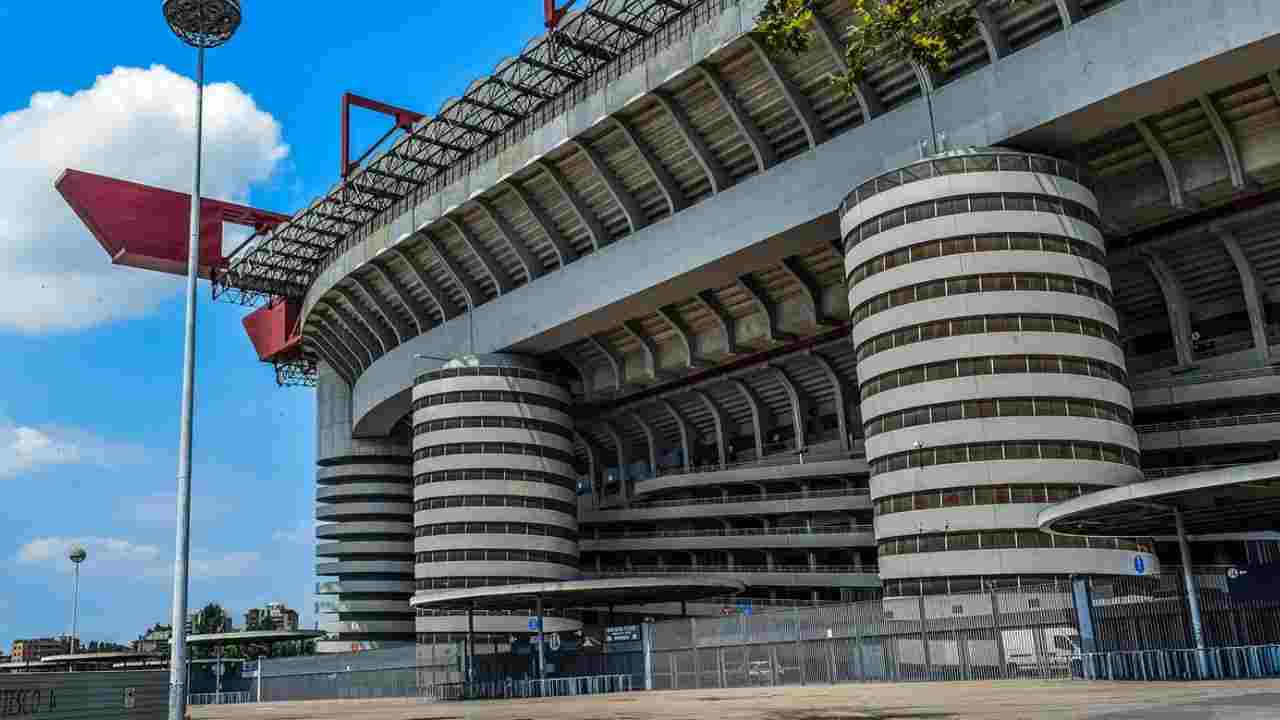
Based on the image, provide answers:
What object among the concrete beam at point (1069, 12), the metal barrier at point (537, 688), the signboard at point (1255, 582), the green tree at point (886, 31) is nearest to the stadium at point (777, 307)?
the concrete beam at point (1069, 12)

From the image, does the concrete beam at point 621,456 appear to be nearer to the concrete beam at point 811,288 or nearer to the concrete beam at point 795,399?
the concrete beam at point 795,399

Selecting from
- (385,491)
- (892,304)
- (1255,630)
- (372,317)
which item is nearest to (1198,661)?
(1255,630)

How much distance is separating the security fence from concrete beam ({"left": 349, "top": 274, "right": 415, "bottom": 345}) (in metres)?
28.3

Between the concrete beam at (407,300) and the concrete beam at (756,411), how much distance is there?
22.4m

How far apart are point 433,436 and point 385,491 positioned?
22.8 metres

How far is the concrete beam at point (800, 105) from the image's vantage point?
58.3m

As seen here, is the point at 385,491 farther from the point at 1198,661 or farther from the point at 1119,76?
the point at 1198,661

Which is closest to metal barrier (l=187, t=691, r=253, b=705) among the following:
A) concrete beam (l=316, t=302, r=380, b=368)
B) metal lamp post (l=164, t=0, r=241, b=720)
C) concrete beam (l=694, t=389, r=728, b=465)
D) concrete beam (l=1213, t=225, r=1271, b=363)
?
concrete beam (l=316, t=302, r=380, b=368)

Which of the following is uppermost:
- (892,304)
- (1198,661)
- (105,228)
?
(105,228)

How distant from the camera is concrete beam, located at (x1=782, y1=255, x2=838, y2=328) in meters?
67.9

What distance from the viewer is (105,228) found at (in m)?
89.2

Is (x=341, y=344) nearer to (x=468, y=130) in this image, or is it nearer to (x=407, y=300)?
(x=407, y=300)

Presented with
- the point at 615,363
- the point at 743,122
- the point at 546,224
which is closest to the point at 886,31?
the point at 743,122

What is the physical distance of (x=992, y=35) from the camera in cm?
5244
